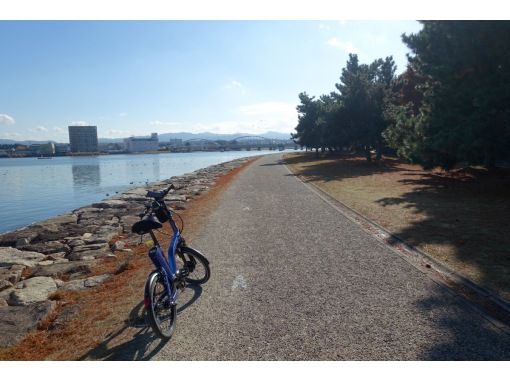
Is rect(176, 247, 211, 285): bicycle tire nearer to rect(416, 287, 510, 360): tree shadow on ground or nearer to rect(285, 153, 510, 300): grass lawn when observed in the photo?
rect(416, 287, 510, 360): tree shadow on ground

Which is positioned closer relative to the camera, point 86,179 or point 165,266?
point 165,266

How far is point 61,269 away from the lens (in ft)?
28.4

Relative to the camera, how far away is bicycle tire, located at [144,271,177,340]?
4.50 meters

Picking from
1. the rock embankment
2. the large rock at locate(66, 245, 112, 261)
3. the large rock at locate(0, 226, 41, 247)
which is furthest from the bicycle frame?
the large rock at locate(0, 226, 41, 247)

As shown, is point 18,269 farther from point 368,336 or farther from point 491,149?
point 491,149

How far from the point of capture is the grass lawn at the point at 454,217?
23.8 feet

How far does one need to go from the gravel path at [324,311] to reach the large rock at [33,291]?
2.89 meters

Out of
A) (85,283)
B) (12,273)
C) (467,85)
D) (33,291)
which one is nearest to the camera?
(33,291)

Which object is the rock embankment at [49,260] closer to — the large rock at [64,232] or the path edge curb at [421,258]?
the large rock at [64,232]

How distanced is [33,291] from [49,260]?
136 inches

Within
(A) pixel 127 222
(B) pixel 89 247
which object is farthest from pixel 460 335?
(A) pixel 127 222

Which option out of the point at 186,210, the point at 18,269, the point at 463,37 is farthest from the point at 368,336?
the point at 463,37

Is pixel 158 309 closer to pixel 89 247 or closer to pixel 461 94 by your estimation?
pixel 89 247

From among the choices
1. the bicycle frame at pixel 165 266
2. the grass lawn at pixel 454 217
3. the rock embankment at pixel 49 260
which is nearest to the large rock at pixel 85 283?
the rock embankment at pixel 49 260
